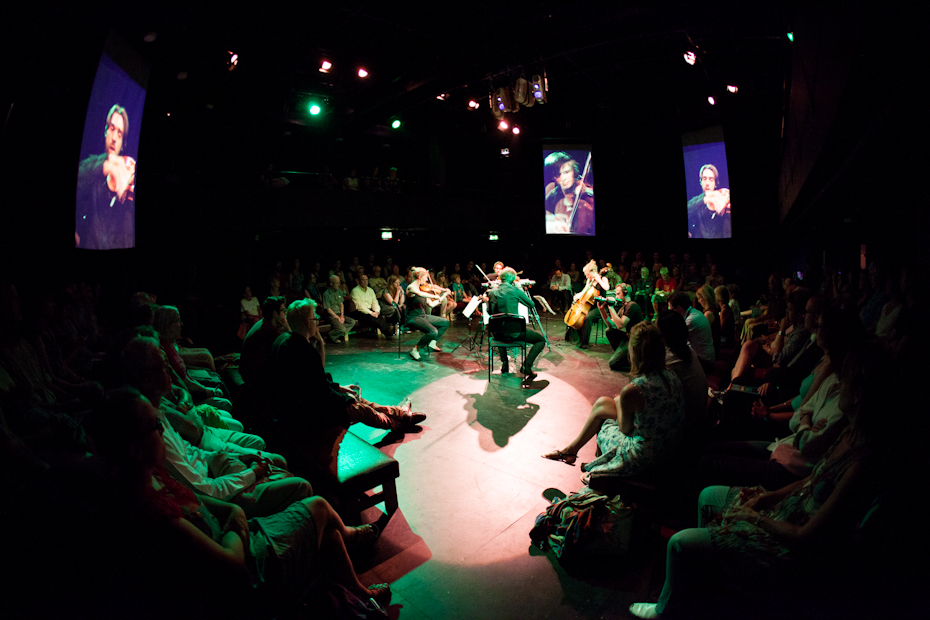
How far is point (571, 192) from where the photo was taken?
14195mm

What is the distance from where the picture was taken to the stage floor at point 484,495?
7.08 ft

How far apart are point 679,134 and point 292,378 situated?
1378 centimetres

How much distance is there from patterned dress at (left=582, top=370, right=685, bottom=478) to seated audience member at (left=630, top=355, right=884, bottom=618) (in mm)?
466

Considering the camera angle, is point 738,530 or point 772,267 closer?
point 738,530

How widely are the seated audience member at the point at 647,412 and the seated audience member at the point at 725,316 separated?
12.3 feet

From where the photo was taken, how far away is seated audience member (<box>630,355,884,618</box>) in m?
1.54

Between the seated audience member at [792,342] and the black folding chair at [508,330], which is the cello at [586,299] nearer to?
the black folding chair at [508,330]

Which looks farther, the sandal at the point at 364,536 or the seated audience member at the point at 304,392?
the seated audience member at the point at 304,392

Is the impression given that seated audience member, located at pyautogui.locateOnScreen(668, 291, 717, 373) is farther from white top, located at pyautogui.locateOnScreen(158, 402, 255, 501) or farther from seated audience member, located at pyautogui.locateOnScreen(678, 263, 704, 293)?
seated audience member, located at pyautogui.locateOnScreen(678, 263, 704, 293)

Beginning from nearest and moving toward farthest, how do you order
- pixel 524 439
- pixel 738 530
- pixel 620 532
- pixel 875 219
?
pixel 738 530
pixel 620 532
pixel 524 439
pixel 875 219

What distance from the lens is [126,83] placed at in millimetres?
4906

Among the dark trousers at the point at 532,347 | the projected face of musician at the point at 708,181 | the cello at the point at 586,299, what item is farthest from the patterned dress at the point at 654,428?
the projected face of musician at the point at 708,181

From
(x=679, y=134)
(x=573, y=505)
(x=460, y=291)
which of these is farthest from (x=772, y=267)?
(x=573, y=505)

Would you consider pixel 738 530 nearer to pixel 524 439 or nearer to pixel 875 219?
pixel 524 439
